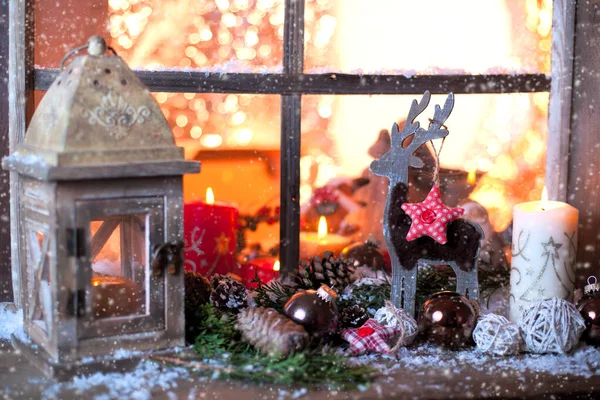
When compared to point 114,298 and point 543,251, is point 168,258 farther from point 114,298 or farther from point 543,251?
point 543,251

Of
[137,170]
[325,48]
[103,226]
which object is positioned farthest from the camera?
[325,48]

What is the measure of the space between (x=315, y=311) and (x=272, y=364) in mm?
146

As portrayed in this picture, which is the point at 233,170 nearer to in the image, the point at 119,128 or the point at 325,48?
the point at 325,48

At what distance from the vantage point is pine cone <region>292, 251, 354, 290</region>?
1554 millimetres

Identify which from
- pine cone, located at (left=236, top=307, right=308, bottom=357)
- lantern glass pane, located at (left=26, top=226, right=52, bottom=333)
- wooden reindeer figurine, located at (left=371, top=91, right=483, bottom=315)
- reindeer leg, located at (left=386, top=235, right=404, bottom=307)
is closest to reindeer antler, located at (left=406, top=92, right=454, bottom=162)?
wooden reindeer figurine, located at (left=371, top=91, right=483, bottom=315)

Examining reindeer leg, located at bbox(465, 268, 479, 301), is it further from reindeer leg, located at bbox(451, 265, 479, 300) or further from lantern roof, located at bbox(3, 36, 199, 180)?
lantern roof, located at bbox(3, 36, 199, 180)

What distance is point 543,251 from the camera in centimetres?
145

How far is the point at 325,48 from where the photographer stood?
164cm

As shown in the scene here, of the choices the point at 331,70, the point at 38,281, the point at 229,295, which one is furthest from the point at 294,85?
the point at 38,281

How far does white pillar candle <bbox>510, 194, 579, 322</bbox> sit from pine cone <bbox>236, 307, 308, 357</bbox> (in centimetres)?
47

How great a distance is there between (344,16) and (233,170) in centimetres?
41

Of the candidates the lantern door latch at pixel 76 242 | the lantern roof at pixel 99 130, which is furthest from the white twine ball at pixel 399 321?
the lantern door latch at pixel 76 242

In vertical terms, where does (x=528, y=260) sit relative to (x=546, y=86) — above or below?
below

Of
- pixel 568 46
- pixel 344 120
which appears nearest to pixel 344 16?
pixel 344 120
